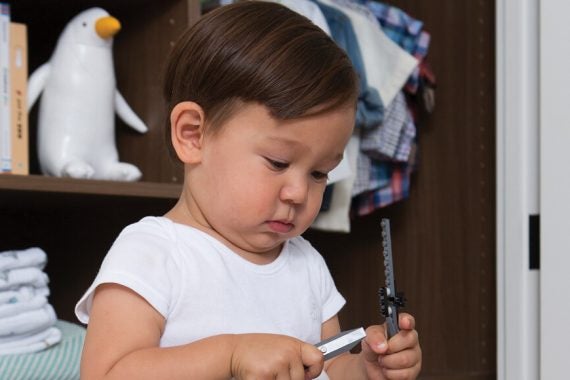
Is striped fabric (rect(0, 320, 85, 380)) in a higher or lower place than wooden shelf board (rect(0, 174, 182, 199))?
lower

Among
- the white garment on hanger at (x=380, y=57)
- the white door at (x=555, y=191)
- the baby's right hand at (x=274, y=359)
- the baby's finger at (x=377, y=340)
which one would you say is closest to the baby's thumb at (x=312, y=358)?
the baby's right hand at (x=274, y=359)

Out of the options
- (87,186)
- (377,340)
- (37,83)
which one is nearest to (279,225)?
(377,340)

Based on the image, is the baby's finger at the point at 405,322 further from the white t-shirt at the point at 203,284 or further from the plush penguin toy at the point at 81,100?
the plush penguin toy at the point at 81,100

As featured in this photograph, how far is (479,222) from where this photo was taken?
205 centimetres

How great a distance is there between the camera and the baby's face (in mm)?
815

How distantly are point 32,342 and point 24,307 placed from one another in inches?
2.3

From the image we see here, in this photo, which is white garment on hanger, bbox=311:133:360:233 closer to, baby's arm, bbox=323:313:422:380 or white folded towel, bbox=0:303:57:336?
white folded towel, bbox=0:303:57:336

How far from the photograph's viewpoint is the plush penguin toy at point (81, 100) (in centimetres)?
144

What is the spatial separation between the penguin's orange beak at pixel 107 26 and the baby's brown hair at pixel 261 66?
0.58 meters

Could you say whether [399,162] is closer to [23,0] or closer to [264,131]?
[23,0]

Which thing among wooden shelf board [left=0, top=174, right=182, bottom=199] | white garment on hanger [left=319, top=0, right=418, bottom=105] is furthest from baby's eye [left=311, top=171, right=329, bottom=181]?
white garment on hanger [left=319, top=0, right=418, bottom=105]

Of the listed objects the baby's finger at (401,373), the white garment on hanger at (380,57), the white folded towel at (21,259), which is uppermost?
the white garment on hanger at (380,57)

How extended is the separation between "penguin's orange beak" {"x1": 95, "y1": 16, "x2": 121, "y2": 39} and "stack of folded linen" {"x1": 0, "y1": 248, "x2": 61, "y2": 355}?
1.31 ft

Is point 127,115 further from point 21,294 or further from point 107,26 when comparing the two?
point 21,294
